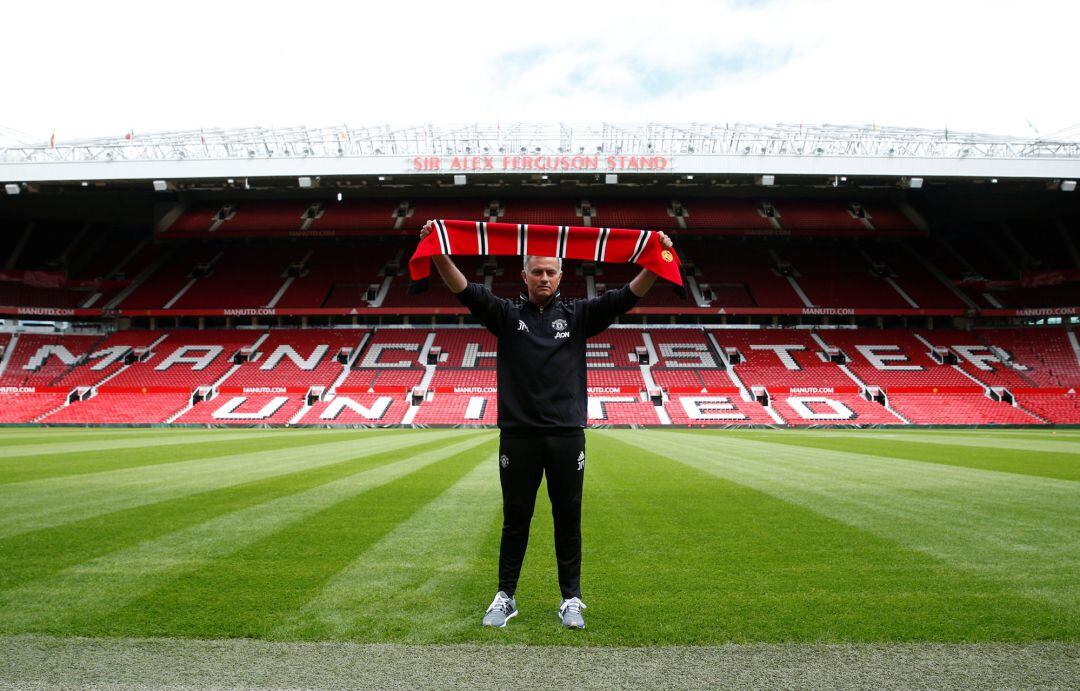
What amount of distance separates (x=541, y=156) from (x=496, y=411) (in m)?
22.1

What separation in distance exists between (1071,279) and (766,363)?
67.4ft

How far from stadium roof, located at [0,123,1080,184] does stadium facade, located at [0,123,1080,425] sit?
0.13 meters

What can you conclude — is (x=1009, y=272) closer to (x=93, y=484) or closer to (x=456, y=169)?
(x=456, y=169)

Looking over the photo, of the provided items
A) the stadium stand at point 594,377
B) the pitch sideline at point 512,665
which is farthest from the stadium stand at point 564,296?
the pitch sideline at point 512,665

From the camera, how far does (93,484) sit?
29.7 ft

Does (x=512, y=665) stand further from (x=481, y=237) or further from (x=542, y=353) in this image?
(x=481, y=237)

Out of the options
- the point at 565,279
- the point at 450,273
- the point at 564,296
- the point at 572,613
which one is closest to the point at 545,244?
the point at 450,273

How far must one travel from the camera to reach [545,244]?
3977 millimetres

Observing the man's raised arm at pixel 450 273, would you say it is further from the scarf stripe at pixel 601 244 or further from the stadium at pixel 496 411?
the stadium at pixel 496 411

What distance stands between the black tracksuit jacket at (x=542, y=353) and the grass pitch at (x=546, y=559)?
46.2 inches

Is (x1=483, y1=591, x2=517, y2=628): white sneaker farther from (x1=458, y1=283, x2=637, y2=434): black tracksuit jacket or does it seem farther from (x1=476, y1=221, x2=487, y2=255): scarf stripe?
(x1=476, y1=221, x2=487, y2=255): scarf stripe

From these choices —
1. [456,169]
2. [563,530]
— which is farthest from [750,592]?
[456,169]

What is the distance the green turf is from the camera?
3.56m

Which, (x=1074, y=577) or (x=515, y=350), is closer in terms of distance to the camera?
(x=515, y=350)
